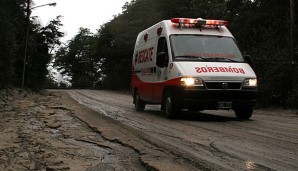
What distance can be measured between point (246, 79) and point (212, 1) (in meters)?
34.5

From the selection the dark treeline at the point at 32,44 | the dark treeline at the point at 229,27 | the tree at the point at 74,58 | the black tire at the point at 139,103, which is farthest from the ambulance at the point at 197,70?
the tree at the point at 74,58

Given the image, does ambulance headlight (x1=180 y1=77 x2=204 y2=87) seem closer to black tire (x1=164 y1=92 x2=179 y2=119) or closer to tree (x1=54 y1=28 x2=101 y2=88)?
black tire (x1=164 y1=92 x2=179 y2=119)

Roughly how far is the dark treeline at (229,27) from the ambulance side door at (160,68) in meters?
6.07

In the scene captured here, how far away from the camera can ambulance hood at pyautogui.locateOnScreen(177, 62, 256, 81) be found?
925cm

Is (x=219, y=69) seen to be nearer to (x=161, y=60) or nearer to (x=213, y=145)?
(x=161, y=60)

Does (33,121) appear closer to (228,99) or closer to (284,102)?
(228,99)

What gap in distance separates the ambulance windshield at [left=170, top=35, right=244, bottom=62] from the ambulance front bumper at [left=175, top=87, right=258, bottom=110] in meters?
0.96

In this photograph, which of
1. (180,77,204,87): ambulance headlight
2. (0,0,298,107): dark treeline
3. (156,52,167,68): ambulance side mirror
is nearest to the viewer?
(180,77,204,87): ambulance headlight

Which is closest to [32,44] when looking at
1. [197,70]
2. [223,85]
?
[197,70]

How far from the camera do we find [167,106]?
400 inches

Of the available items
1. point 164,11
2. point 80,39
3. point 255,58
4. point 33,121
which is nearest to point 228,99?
point 33,121

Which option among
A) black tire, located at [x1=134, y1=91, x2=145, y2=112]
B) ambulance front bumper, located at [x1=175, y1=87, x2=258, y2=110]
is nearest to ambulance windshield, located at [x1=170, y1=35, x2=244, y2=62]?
ambulance front bumper, located at [x1=175, y1=87, x2=258, y2=110]

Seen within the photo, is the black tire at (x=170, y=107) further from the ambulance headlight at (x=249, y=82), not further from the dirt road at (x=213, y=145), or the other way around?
the ambulance headlight at (x=249, y=82)

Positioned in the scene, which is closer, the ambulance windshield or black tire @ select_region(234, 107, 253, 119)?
the ambulance windshield
